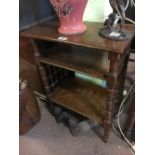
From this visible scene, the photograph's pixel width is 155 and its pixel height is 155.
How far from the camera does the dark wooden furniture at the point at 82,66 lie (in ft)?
3.31

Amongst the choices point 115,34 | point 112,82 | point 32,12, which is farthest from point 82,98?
point 32,12

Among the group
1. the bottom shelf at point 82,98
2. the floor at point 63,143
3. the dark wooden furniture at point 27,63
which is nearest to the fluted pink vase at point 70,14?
the dark wooden furniture at point 27,63

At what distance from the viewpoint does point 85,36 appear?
1083 mm

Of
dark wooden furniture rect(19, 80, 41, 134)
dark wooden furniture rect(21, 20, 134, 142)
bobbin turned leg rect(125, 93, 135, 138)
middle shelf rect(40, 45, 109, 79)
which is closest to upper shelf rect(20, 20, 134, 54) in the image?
dark wooden furniture rect(21, 20, 134, 142)

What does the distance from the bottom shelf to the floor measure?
0.71 feet

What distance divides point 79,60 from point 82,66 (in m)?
0.08

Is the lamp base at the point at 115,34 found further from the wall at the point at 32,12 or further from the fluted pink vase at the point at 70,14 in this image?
the wall at the point at 32,12

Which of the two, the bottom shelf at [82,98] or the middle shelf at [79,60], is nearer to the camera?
the middle shelf at [79,60]

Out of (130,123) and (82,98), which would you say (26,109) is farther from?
(130,123)

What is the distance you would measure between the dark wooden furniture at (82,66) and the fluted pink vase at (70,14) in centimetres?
5

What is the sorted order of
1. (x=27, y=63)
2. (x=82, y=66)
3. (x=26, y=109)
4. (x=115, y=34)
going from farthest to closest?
(x=27, y=63), (x=26, y=109), (x=82, y=66), (x=115, y=34)
